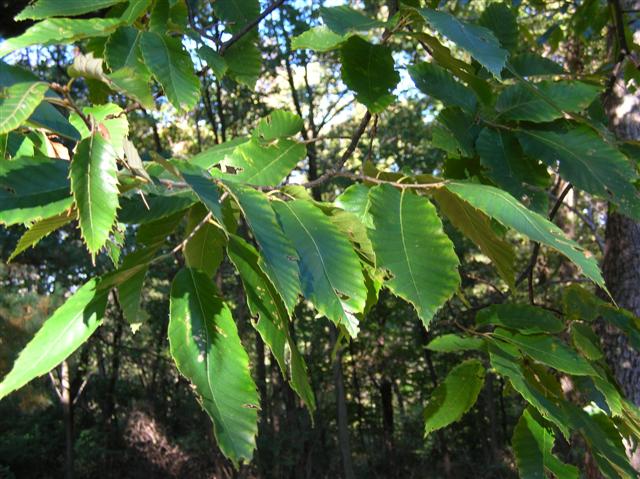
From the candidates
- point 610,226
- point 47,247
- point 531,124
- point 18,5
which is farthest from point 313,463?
point 531,124

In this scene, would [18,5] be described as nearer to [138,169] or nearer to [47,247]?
[138,169]

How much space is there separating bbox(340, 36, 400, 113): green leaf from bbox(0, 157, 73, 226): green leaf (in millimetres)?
407

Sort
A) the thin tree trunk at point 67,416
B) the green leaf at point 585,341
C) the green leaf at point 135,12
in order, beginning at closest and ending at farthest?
the green leaf at point 135,12
the green leaf at point 585,341
the thin tree trunk at point 67,416

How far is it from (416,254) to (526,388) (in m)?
0.36

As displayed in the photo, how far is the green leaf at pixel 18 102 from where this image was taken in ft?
1.59

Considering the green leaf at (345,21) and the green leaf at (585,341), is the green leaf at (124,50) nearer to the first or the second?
the green leaf at (345,21)

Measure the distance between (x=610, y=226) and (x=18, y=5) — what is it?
2610 mm

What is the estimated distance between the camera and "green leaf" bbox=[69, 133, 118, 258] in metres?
0.50

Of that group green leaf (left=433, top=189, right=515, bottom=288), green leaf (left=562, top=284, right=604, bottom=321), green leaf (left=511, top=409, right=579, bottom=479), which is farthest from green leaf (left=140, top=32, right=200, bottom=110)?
green leaf (left=562, top=284, right=604, bottom=321)

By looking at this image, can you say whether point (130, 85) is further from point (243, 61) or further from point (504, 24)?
point (504, 24)

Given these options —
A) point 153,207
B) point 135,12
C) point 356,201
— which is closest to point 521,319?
point 356,201

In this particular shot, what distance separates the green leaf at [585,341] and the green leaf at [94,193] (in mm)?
906

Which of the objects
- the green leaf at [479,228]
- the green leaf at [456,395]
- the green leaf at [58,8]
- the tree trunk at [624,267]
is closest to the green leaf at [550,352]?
the green leaf at [456,395]

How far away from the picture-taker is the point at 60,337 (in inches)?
22.8
